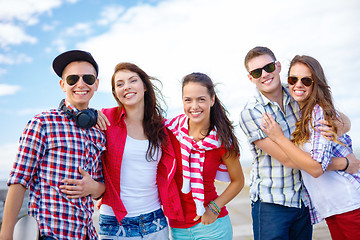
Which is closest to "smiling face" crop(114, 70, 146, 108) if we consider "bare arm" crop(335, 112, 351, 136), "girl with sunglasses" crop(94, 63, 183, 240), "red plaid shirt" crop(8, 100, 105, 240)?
"girl with sunglasses" crop(94, 63, 183, 240)

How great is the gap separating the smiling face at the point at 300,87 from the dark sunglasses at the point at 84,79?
1790 millimetres

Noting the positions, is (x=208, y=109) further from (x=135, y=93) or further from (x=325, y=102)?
(x=325, y=102)

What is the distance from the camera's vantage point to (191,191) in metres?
2.81

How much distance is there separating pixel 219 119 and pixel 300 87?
792mm

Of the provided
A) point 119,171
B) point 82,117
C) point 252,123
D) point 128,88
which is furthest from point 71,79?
point 252,123

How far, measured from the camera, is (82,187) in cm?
233

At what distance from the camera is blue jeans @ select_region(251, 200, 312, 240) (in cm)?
280

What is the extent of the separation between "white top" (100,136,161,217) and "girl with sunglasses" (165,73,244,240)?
0.27 m

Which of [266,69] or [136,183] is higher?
[266,69]

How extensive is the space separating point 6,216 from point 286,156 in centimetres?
216

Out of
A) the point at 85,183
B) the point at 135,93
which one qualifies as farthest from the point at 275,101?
the point at 85,183

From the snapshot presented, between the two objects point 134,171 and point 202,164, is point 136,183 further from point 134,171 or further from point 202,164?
point 202,164

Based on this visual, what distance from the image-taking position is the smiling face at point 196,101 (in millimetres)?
2807

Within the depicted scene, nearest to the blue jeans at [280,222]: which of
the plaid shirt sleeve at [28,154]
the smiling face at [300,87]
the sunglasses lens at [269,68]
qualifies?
the smiling face at [300,87]
